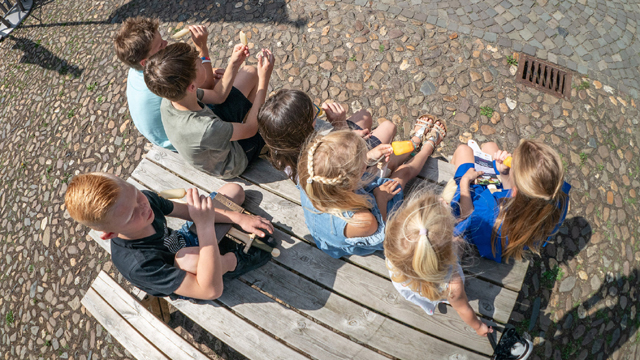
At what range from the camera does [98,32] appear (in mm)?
5551

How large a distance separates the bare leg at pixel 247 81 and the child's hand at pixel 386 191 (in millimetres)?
1545

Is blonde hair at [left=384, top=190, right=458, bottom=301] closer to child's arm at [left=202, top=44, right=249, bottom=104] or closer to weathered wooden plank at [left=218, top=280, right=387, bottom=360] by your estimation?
weathered wooden plank at [left=218, top=280, right=387, bottom=360]

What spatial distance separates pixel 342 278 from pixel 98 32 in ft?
17.6

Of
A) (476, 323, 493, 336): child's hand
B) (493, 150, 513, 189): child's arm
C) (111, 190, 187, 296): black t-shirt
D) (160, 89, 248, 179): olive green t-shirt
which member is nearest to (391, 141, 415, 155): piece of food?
(493, 150, 513, 189): child's arm

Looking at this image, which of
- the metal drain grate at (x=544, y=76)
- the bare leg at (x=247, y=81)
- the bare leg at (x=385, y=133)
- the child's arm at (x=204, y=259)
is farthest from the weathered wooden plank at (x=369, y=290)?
the metal drain grate at (x=544, y=76)

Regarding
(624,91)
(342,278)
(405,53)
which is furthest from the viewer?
(405,53)

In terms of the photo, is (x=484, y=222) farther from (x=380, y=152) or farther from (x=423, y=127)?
(x=423, y=127)

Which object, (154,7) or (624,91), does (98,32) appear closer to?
(154,7)

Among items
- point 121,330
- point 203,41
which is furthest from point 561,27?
point 121,330

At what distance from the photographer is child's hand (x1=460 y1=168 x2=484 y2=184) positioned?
104 inches

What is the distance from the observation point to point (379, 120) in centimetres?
382

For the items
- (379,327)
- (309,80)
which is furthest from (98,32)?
(379,327)

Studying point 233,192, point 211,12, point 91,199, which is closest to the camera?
Answer: point 91,199

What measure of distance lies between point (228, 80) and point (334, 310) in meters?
1.95
